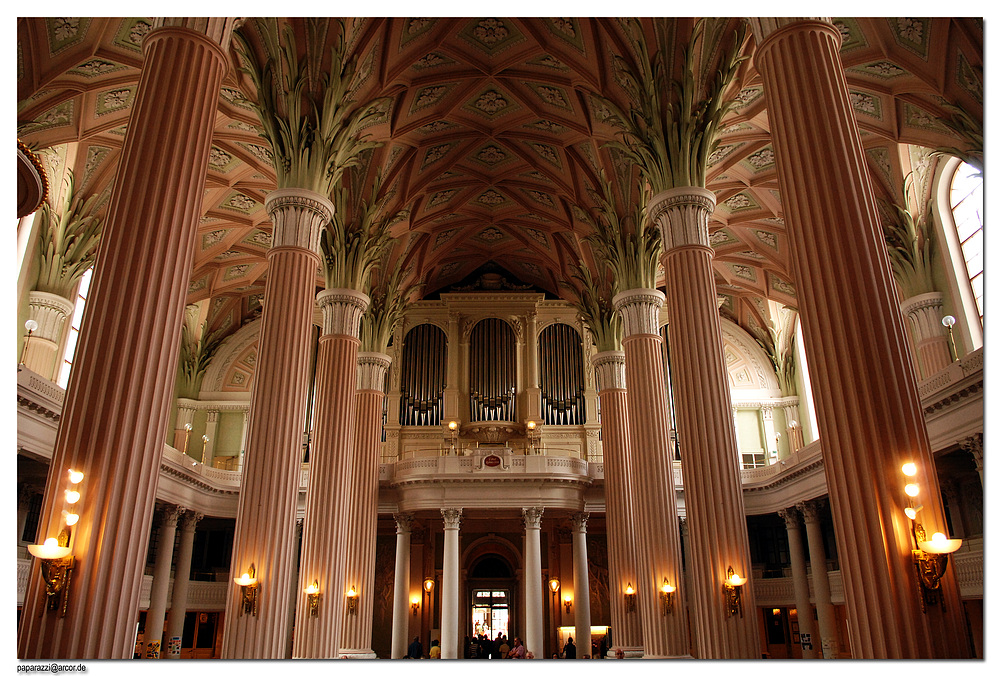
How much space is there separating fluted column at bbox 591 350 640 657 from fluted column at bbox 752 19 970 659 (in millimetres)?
13610

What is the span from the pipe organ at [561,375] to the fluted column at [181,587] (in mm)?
13708

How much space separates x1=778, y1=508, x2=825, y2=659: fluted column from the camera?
79.9 ft

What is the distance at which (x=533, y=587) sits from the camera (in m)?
23.0

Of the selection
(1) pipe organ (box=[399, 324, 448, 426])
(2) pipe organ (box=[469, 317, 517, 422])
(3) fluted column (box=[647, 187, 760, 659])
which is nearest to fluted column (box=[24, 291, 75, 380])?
(1) pipe organ (box=[399, 324, 448, 426])

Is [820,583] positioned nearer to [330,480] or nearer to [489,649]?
[489,649]

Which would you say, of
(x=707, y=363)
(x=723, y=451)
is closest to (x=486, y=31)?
(x=707, y=363)

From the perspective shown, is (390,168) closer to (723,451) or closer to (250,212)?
(250,212)

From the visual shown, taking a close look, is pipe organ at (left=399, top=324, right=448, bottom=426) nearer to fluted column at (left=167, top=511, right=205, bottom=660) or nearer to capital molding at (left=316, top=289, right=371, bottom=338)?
fluted column at (left=167, top=511, right=205, bottom=660)

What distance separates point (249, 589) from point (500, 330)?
20234 mm

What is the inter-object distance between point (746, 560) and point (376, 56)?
13.4 meters

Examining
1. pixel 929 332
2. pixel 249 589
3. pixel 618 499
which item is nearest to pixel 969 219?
pixel 929 332

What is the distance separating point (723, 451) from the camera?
12.2 meters

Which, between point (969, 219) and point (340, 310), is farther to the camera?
point (340, 310)

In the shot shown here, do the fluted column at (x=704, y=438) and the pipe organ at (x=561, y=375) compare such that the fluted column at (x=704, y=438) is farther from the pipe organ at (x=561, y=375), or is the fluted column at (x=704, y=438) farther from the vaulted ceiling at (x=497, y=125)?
the pipe organ at (x=561, y=375)
